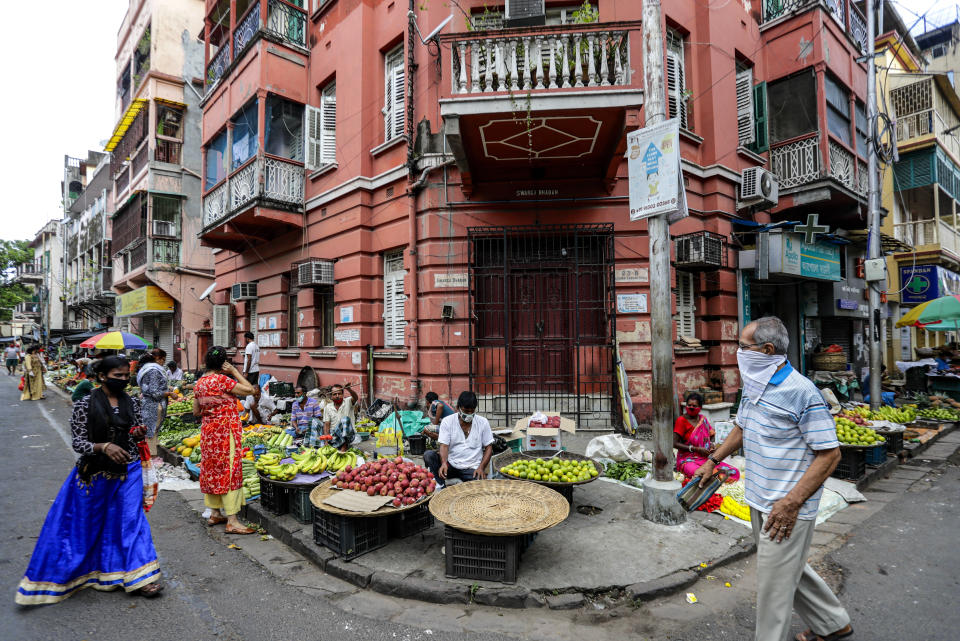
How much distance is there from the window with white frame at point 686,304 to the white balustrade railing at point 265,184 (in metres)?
10.0

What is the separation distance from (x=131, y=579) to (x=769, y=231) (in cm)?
1231

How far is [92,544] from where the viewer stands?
391 cm

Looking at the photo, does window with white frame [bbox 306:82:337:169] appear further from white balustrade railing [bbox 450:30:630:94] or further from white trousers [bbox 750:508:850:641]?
white trousers [bbox 750:508:850:641]

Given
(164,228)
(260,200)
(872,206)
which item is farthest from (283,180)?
(872,206)

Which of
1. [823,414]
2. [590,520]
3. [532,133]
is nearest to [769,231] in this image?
[532,133]

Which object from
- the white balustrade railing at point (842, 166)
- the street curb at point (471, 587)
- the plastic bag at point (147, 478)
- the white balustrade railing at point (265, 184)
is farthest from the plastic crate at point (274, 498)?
the white balustrade railing at point (842, 166)

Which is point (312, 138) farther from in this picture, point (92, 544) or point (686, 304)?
point (92, 544)

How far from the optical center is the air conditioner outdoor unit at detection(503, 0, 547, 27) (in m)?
9.36

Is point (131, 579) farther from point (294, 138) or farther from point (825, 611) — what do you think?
point (294, 138)

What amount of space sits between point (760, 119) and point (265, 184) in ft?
41.8

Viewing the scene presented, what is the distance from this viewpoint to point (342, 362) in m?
11.6

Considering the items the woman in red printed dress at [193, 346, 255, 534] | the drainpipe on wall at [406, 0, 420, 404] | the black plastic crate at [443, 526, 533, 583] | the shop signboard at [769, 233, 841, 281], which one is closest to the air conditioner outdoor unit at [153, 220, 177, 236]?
the drainpipe on wall at [406, 0, 420, 404]

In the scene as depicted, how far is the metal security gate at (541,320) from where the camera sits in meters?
9.54

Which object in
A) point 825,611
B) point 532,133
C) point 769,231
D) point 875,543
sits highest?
point 532,133
